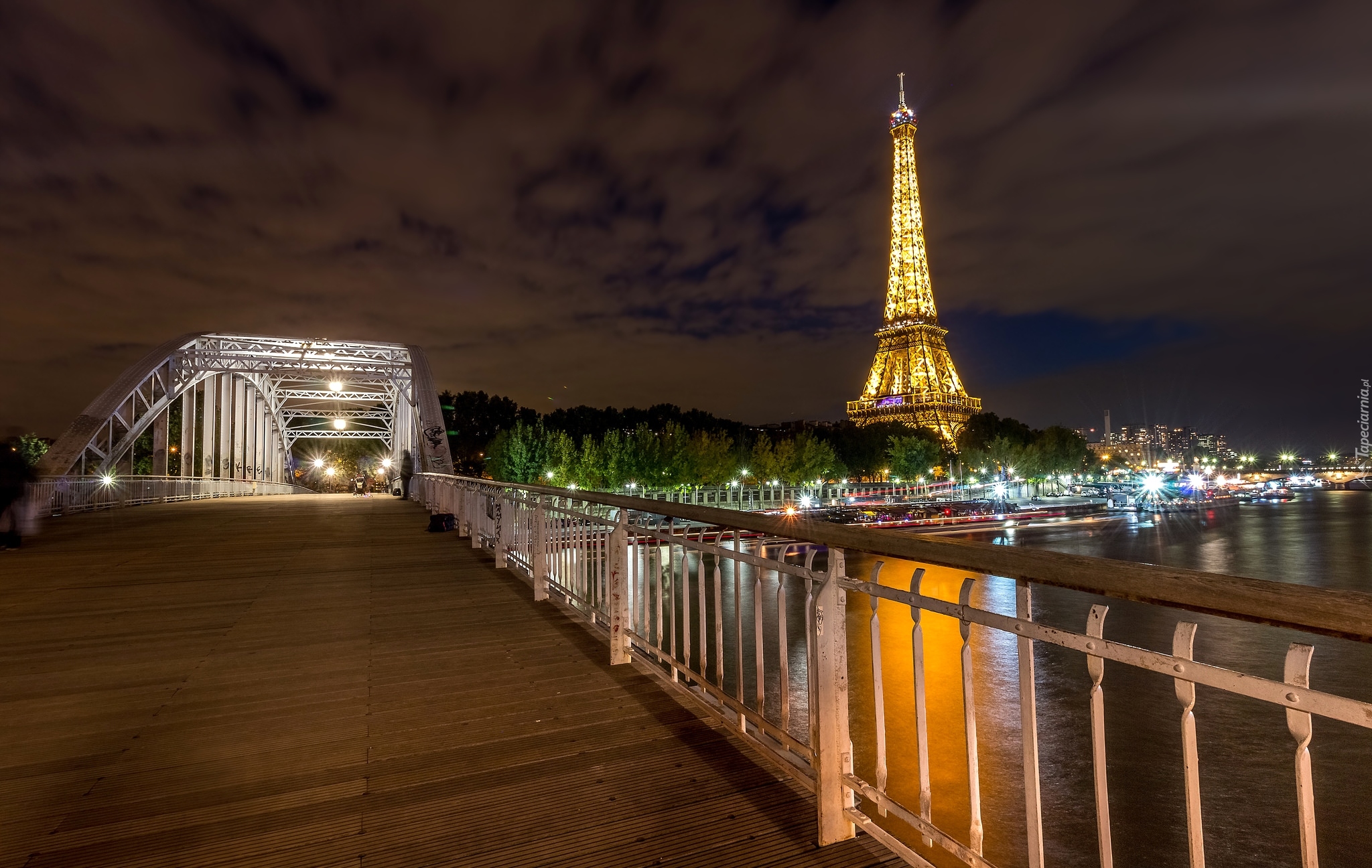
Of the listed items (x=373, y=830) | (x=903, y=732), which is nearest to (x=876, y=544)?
(x=373, y=830)

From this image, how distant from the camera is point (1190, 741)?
1.52m

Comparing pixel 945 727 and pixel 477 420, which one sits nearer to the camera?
pixel 945 727

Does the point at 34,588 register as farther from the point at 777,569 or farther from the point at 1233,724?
the point at 1233,724

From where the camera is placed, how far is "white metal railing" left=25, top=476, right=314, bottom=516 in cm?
1512

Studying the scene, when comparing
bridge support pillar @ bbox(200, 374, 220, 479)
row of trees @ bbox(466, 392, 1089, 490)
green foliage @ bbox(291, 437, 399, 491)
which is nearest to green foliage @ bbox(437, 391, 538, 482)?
row of trees @ bbox(466, 392, 1089, 490)

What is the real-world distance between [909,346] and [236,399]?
6898 cm

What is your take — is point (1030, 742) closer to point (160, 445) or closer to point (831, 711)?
point (831, 711)

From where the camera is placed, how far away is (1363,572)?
36.7 metres

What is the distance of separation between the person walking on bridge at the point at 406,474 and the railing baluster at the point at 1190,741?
1033 inches

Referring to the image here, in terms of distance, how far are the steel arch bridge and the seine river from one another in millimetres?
13887

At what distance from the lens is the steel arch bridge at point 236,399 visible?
20766 millimetres

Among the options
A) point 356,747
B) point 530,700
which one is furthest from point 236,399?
point 356,747

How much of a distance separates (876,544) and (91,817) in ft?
10.3

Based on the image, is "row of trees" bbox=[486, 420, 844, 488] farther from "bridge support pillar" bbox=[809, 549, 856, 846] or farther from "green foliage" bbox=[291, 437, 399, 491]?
"bridge support pillar" bbox=[809, 549, 856, 846]
